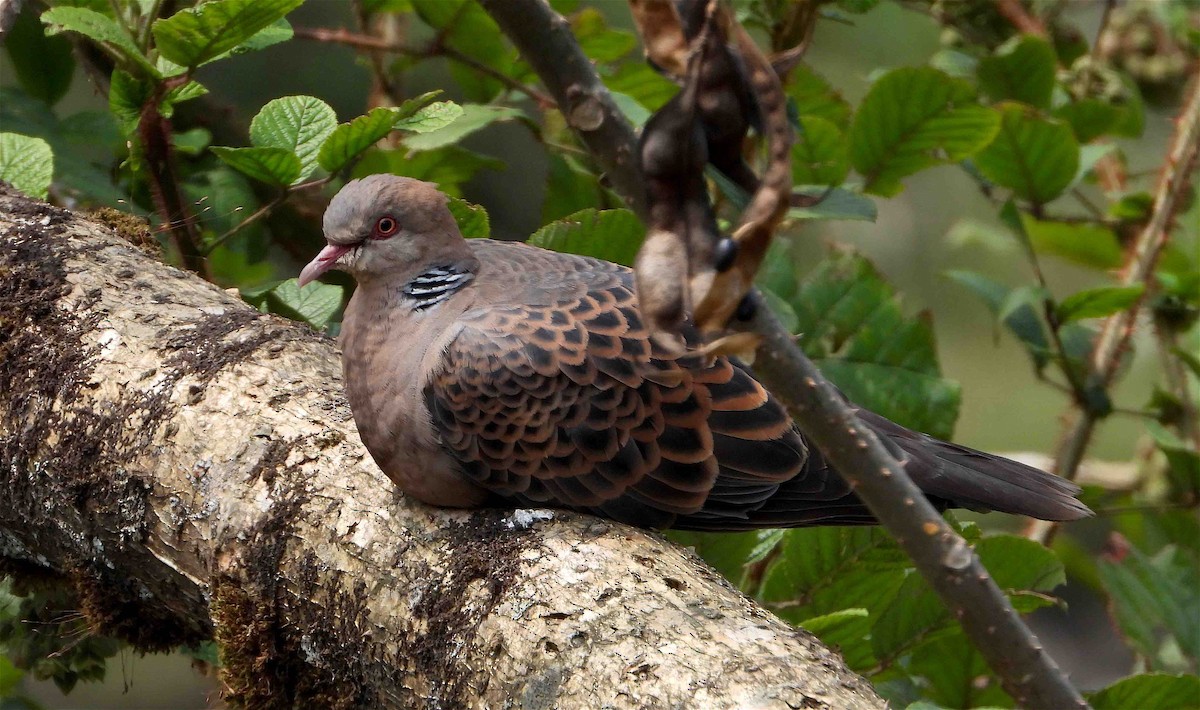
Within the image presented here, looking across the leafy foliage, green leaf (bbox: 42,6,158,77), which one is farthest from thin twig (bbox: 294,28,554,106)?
green leaf (bbox: 42,6,158,77)

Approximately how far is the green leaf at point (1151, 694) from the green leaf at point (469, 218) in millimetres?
1571

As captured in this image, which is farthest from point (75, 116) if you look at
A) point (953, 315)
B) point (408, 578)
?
point (953, 315)

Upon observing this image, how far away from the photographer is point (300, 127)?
7.47ft

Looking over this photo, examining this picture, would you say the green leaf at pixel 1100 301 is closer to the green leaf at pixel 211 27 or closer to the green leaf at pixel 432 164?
the green leaf at pixel 432 164

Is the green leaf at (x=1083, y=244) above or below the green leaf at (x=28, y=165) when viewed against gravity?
below

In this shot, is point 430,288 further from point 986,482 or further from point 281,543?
point 986,482

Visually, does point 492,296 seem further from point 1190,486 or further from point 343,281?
point 1190,486

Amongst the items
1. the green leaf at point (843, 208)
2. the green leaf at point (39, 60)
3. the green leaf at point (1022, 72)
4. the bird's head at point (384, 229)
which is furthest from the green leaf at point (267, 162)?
the green leaf at point (1022, 72)

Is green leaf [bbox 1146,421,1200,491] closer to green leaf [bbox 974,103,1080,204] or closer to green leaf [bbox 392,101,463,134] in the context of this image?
green leaf [bbox 974,103,1080,204]

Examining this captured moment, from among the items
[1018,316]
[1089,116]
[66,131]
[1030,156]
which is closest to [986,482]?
[1018,316]

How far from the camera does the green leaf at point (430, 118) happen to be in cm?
208

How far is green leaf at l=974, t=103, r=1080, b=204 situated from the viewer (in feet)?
9.09

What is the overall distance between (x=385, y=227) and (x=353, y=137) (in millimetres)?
202

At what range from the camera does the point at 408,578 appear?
1.69m
